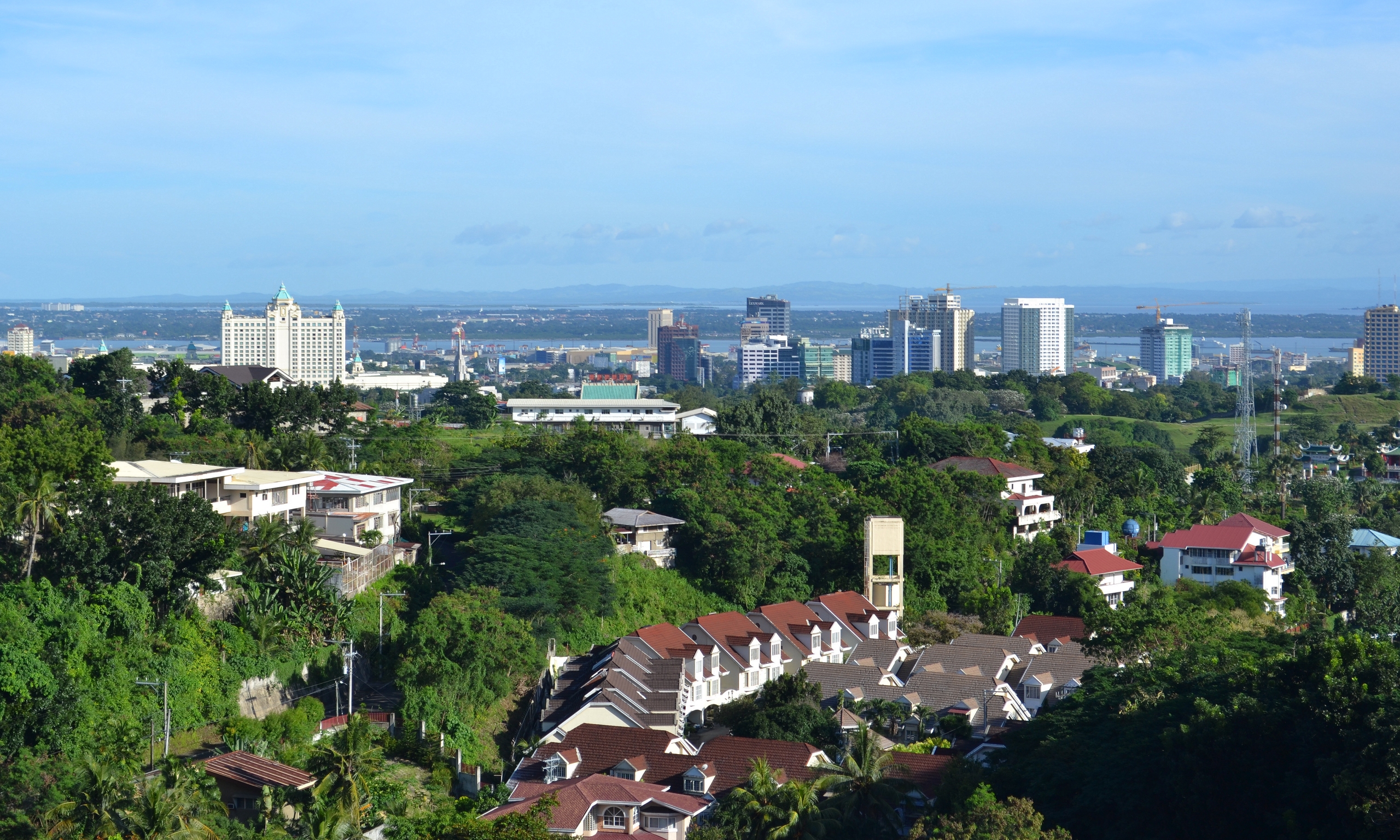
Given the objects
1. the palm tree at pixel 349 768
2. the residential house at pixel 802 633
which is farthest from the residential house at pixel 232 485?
the residential house at pixel 802 633

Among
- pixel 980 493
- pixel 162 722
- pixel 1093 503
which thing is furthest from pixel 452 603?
pixel 1093 503

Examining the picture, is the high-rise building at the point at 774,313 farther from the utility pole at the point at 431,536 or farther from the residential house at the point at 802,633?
the residential house at the point at 802,633

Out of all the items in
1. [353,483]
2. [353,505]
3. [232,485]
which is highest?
[232,485]

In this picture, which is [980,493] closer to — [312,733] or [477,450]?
[477,450]

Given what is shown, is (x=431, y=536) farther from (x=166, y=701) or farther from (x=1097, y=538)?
(x=1097, y=538)

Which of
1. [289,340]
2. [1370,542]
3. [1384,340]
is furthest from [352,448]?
[1384,340]

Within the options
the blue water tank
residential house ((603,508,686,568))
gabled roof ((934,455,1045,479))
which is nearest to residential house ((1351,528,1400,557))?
the blue water tank
